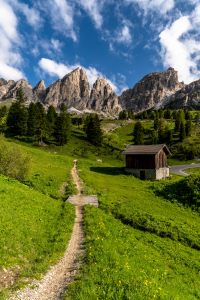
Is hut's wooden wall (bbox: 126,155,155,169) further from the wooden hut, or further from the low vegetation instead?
the low vegetation

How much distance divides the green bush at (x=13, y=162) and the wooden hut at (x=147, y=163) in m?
28.6

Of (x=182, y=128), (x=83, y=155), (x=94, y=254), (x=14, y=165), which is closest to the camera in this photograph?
(x=94, y=254)

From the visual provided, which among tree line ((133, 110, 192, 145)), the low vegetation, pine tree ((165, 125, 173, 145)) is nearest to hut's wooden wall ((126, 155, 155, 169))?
the low vegetation

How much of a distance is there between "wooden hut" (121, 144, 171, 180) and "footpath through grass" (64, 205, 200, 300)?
26967 mm

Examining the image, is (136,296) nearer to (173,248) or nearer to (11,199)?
(173,248)

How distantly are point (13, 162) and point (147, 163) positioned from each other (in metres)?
32.5

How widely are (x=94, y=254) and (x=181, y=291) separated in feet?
16.1

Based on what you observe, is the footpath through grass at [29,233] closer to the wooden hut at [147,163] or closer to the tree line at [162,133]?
the wooden hut at [147,163]

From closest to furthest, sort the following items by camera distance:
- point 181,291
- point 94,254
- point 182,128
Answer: point 181,291 → point 94,254 → point 182,128

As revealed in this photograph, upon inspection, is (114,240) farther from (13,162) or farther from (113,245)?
(13,162)

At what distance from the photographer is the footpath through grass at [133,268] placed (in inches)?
240

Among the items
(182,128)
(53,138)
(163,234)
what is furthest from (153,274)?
(182,128)

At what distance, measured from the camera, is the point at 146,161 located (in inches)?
1608

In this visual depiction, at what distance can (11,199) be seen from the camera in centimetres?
1409
